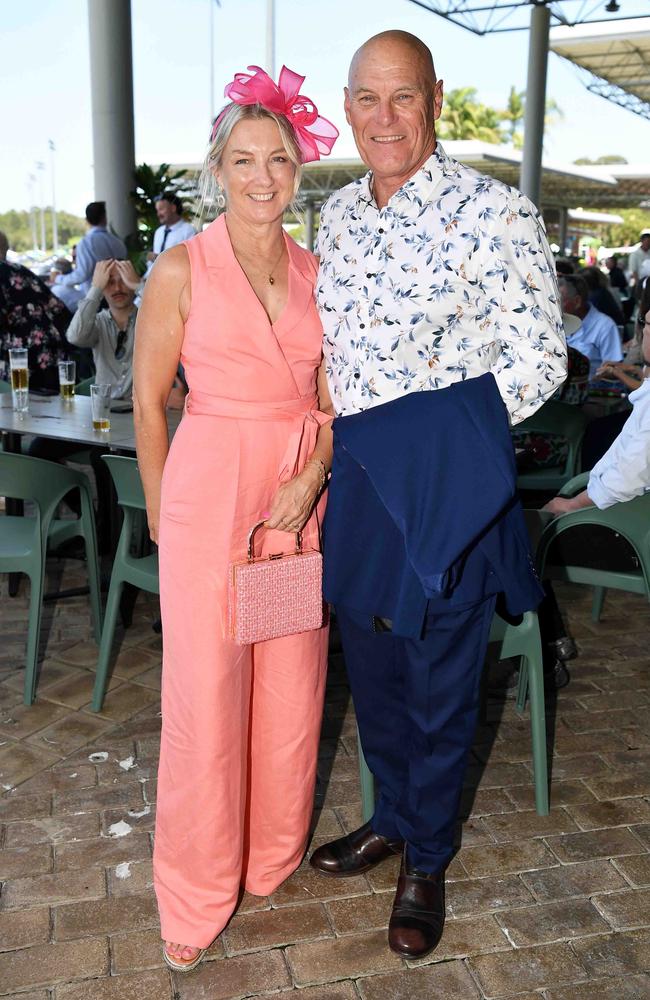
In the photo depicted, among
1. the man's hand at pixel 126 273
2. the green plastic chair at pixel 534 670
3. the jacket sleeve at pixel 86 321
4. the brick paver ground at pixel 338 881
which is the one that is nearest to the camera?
the brick paver ground at pixel 338 881

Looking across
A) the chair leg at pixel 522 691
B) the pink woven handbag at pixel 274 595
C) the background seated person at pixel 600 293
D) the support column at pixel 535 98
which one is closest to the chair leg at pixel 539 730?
the chair leg at pixel 522 691

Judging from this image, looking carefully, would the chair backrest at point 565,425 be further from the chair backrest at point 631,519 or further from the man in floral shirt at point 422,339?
the man in floral shirt at point 422,339

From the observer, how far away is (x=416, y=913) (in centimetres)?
223

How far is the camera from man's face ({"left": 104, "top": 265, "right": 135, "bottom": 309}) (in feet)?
15.6

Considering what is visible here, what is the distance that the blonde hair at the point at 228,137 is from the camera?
1.96 m

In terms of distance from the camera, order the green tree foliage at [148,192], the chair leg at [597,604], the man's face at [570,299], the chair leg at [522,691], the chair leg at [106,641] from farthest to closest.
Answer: the green tree foliage at [148,192] → the man's face at [570,299] → the chair leg at [597,604] → the chair leg at [522,691] → the chair leg at [106,641]

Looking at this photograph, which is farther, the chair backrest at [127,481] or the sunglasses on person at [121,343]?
the sunglasses on person at [121,343]

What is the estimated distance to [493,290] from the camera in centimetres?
188

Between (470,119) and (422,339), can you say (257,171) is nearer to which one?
(422,339)

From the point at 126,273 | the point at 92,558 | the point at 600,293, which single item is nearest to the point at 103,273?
the point at 126,273

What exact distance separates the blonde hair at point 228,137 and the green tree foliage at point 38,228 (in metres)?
84.9

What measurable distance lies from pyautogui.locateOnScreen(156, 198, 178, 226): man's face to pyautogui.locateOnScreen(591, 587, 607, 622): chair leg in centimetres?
645

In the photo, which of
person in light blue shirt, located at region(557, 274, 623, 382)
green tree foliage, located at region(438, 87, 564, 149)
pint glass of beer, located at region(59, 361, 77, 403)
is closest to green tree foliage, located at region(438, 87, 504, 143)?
green tree foliage, located at region(438, 87, 564, 149)

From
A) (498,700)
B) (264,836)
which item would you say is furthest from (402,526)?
(498,700)
